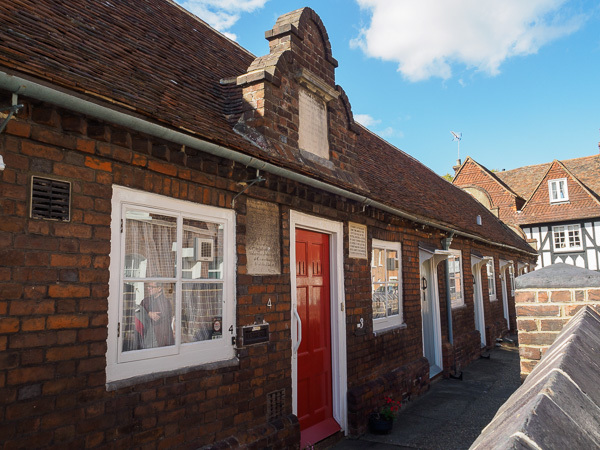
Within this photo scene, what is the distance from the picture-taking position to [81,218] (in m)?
3.22

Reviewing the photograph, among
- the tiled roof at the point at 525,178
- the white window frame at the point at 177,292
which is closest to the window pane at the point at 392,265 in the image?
the white window frame at the point at 177,292

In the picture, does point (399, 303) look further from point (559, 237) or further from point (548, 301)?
point (559, 237)

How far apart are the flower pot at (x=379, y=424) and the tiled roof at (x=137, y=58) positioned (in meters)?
3.00

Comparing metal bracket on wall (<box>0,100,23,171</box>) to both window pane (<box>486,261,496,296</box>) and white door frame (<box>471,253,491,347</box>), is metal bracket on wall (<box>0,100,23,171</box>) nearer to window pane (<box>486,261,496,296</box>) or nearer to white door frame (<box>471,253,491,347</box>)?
white door frame (<box>471,253,491,347</box>)

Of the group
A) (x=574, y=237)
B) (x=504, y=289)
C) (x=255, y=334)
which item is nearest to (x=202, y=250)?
(x=255, y=334)

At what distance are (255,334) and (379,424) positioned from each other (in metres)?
2.75

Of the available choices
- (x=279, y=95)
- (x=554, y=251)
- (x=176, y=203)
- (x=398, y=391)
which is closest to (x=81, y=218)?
(x=176, y=203)

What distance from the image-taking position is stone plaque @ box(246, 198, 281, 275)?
478 cm

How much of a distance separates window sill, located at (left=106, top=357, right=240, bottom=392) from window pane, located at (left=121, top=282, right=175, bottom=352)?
0.22m

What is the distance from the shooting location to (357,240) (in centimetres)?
684

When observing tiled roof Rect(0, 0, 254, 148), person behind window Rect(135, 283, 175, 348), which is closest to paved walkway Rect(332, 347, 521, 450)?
person behind window Rect(135, 283, 175, 348)

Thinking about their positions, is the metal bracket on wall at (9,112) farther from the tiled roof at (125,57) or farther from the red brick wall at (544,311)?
the red brick wall at (544,311)

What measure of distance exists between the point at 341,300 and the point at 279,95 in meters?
2.76

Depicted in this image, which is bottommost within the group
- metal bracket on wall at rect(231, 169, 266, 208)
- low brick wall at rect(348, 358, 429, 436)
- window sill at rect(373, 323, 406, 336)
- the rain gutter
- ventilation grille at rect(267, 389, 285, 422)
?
low brick wall at rect(348, 358, 429, 436)
